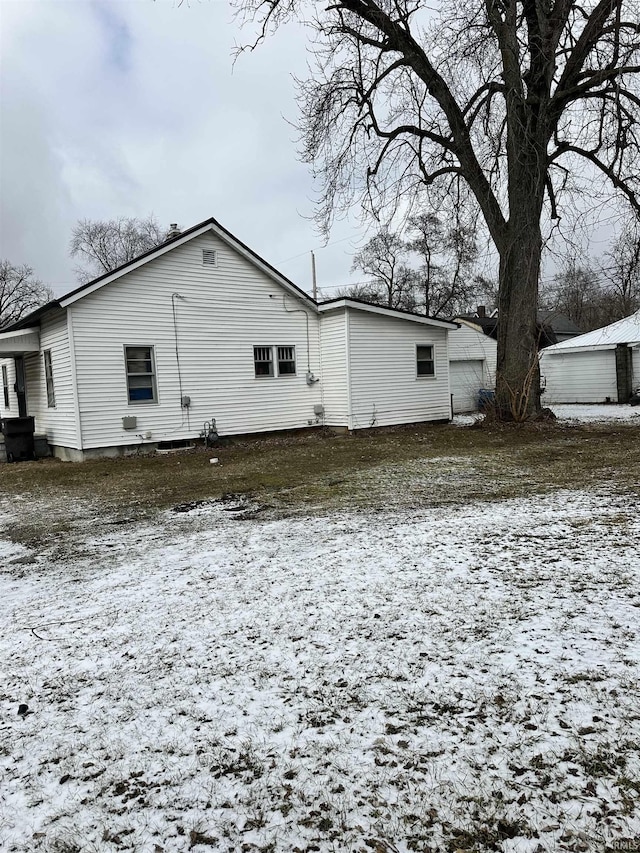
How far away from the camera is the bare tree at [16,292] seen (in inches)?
1614

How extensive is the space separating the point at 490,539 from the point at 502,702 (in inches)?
92.8

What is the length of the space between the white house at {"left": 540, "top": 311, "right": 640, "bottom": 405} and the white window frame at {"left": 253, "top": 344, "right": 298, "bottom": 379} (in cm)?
1246

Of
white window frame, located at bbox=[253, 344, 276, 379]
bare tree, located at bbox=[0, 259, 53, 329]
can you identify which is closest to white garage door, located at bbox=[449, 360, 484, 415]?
white window frame, located at bbox=[253, 344, 276, 379]

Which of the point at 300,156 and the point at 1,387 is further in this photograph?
the point at 1,387

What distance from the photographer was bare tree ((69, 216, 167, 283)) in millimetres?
41250

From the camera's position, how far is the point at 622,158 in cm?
1375

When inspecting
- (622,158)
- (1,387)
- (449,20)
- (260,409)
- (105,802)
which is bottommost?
(105,802)

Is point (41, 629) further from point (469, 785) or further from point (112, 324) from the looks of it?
point (112, 324)

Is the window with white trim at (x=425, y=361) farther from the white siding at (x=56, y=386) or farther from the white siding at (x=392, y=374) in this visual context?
the white siding at (x=56, y=386)

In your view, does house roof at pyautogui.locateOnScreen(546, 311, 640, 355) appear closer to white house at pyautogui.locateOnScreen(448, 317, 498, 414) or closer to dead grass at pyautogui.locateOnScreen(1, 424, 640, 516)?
white house at pyautogui.locateOnScreen(448, 317, 498, 414)

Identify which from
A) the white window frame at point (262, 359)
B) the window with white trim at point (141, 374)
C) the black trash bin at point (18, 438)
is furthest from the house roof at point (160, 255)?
the black trash bin at point (18, 438)

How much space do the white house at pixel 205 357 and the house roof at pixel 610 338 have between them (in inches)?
289

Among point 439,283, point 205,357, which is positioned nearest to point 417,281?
point 439,283

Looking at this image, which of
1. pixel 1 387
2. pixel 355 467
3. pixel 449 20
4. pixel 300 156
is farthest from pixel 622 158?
pixel 1 387
